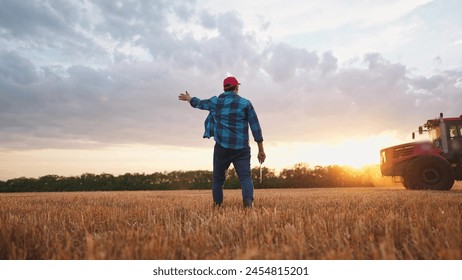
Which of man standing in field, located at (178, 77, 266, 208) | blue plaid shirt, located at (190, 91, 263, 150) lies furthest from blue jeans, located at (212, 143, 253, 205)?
blue plaid shirt, located at (190, 91, 263, 150)

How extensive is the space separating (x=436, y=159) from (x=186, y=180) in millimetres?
20756

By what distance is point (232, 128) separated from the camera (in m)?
4.73

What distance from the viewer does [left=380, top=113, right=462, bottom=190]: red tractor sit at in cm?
1193

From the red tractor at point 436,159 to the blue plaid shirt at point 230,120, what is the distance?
32.9 feet

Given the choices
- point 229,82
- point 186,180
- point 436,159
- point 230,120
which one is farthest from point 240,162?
point 186,180

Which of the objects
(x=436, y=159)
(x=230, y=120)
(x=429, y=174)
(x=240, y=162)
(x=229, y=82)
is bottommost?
(x=429, y=174)

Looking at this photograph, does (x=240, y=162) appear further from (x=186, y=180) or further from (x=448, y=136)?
(x=186, y=180)

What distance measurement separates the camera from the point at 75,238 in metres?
2.92

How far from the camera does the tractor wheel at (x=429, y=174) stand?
11.9 m

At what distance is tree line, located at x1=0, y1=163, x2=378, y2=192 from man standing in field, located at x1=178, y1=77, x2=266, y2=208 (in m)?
22.9

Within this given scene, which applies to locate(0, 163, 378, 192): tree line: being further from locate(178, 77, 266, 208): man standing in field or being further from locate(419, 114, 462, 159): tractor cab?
locate(178, 77, 266, 208): man standing in field
